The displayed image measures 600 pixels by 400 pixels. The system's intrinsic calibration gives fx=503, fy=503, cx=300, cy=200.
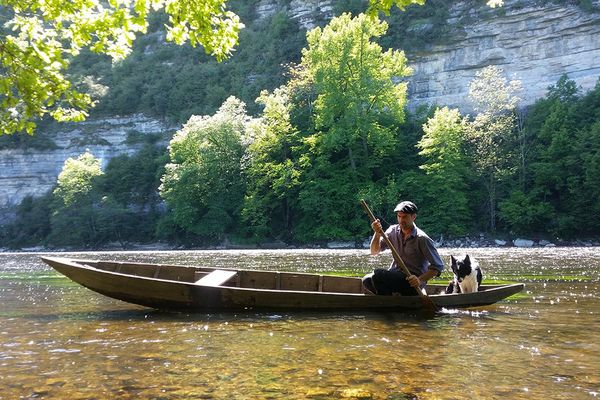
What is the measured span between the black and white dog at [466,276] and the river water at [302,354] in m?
0.42

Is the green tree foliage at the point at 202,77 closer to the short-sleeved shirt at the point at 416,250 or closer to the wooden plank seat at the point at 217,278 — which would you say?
the wooden plank seat at the point at 217,278

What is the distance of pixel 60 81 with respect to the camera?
5.92 meters

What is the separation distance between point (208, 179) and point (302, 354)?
44499 mm

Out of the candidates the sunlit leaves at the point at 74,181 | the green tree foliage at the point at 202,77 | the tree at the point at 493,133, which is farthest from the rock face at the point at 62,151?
the tree at the point at 493,133

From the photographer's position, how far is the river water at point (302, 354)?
4.14 m

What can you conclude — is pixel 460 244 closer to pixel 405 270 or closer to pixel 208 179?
pixel 208 179

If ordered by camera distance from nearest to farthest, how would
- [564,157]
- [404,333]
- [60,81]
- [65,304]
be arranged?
[60,81], [404,333], [65,304], [564,157]

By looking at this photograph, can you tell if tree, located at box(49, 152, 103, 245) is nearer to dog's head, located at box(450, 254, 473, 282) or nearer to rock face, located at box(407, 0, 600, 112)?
rock face, located at box(407, 0, 600, 112)

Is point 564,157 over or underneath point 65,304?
over

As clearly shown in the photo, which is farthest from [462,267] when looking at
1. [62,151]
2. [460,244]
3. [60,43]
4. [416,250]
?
[62,151]

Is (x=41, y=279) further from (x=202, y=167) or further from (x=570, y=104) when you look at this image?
(x=570, y=104)

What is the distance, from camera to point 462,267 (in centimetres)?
855

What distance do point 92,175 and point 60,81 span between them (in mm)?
54754

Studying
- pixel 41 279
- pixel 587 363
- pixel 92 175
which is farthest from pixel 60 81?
pixel 92 175
